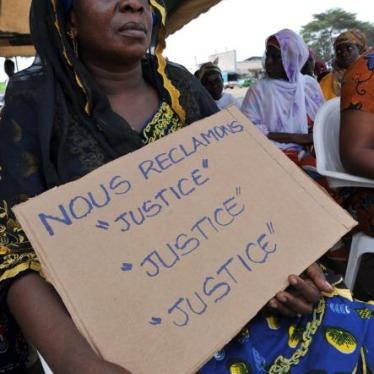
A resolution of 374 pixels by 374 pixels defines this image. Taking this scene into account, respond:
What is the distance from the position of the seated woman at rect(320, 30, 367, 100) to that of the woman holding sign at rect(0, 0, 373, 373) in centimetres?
315

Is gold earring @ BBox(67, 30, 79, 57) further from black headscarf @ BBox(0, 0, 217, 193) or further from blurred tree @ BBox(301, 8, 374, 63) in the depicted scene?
blurred tree @ BBox(301, 8, 374, 63)

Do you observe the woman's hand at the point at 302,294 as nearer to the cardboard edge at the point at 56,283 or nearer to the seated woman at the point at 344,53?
the cardboard edge at the point at 56,283

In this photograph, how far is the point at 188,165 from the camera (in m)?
0.86

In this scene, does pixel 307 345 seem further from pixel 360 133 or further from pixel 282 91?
pixel 282 91

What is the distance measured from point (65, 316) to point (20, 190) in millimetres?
264

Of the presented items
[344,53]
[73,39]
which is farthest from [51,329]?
[344,53]

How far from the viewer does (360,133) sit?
1534 millimetres

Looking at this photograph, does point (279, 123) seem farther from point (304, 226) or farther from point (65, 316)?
point (65, 316)

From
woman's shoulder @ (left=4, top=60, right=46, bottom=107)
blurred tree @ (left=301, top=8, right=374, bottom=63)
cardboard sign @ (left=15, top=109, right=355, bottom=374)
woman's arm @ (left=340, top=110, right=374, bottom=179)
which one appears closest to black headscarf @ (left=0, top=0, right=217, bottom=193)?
woman's shoulder @ (left=4, top=60, right=46, bottom=107)

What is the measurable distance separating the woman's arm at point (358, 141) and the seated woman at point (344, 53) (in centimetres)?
245

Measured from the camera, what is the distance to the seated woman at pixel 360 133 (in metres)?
1.53

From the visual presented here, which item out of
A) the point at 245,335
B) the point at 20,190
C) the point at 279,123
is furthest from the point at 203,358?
the point at 279,123

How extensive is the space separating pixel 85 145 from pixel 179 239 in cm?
33

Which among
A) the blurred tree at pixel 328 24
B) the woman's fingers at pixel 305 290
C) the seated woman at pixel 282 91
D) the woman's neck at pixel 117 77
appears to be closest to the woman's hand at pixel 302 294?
the woman's fingers at pixel 305 290
